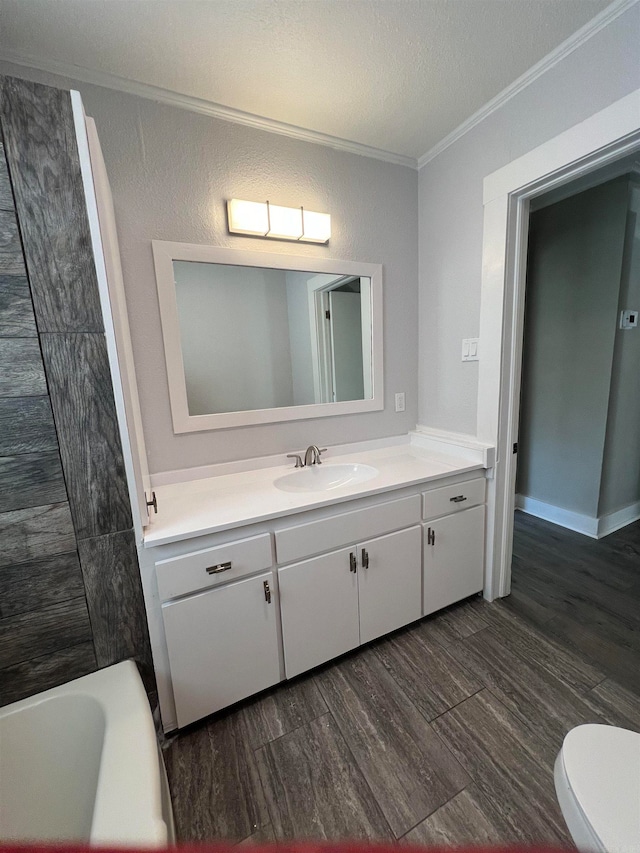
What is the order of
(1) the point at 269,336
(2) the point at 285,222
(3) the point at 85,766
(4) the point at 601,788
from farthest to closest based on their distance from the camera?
1. (1) the point at 269,336
2. (2) the point at 285,222
3. (3) the point at 85,766
4. (4) the point at 601,788

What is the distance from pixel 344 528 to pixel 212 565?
54 centimetres

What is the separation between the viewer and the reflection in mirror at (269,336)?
63.8 inches

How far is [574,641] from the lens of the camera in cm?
164

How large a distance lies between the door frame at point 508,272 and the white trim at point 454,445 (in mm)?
54

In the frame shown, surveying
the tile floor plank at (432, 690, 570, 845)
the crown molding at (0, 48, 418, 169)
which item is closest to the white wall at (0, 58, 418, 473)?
the crown molding at (0, 48, 418, 169)

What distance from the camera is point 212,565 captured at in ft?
3.98

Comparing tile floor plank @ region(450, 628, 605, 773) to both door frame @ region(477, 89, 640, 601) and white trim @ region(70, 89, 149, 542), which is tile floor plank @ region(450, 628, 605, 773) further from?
white trim @ region(70, 89, 149, 542)

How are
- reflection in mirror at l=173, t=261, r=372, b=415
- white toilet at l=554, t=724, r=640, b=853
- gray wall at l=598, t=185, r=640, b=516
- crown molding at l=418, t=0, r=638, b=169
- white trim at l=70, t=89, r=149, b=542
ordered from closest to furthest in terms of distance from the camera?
white toilet at l=554, t=724, r=640, b=853 < white trim at l=70, t=89, r=149, b=542 < crown molding at l=418, t=0, r=638, b=169 < reflection in mirror at l=173, t=261, r=372, b=415 < gray wall at l=598, t=185, r=640, b=516

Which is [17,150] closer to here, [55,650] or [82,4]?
[82,4]

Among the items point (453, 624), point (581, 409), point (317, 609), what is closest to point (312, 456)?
point (317, 609)

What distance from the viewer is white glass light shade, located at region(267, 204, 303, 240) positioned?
1653 millimetres

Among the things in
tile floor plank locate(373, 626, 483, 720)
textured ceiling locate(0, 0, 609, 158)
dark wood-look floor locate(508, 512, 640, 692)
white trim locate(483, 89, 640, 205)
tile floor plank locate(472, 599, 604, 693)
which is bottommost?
dark wood-look floor locate(508, 512, 640, 692)

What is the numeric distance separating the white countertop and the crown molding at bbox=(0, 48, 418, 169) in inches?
64.2

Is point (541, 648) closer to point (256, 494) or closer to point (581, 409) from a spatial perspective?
point (256, 494)
